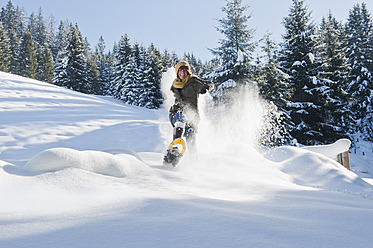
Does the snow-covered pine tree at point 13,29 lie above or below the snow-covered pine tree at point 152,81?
above

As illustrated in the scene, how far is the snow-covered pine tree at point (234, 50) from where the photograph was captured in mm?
14789

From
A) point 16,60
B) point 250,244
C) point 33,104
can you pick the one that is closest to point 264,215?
point 250,244

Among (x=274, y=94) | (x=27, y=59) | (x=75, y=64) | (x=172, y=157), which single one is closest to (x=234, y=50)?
(x=274, y=94)

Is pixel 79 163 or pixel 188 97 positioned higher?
pixel 188 97

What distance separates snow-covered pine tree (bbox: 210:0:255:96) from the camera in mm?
14789

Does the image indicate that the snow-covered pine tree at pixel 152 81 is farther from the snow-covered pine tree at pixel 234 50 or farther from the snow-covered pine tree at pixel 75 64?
the snow-covered pine tree at pixel 234 50

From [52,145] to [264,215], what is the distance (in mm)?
5846

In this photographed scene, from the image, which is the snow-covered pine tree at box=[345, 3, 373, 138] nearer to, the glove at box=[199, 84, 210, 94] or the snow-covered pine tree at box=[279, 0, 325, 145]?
the snow-covered pine tree at box=[279, 0, 325, 145]

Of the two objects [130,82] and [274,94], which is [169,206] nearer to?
[274,94]

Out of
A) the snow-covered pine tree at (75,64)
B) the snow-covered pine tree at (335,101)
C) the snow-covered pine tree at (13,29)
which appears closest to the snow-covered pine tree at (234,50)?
the snow-covered pine tree at (335,101)

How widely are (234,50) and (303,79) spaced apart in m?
6.05

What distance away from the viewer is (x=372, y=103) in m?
22.8

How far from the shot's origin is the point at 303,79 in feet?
56.0

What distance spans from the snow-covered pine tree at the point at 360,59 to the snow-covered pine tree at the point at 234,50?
1290 cm
